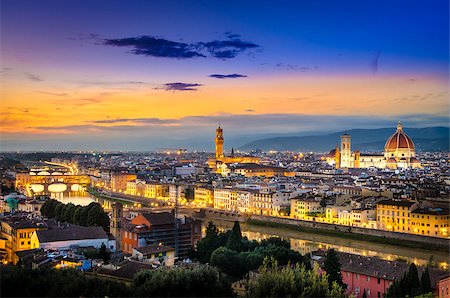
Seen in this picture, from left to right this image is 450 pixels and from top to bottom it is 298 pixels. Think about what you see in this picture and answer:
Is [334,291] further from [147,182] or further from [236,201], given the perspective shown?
[147,182]

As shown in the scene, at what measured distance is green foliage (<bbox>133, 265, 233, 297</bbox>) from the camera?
499 cm

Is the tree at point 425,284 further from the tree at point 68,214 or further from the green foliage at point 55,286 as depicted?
the tree at point 68,214

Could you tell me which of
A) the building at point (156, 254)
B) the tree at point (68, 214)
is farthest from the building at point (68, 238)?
the tree at point (68, 214)

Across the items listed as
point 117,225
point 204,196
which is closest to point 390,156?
point 204,196

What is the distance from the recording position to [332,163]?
146 feet

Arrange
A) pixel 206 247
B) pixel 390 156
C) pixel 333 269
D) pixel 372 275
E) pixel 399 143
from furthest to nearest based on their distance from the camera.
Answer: pixel 390 156, pixel 399 143, pixel 206 247, pixel 372 275, pixel 333 269

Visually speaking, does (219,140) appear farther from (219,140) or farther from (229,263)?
(229,263)

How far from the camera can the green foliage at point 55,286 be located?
477cm

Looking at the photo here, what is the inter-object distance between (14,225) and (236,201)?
37.9 ft

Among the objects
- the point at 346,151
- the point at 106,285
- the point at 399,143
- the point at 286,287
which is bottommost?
the point at 286,287

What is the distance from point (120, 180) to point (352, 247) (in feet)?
67.2

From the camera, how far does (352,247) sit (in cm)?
1349

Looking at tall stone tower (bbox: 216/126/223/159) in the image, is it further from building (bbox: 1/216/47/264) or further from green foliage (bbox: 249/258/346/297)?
green foliage (bbox: 249/258/346/297)

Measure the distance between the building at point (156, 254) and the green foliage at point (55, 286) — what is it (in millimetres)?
3562
